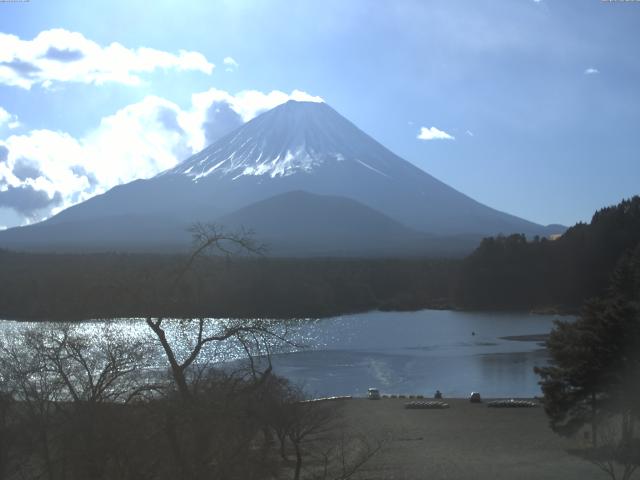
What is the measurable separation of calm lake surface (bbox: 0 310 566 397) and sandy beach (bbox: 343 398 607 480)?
193 cm

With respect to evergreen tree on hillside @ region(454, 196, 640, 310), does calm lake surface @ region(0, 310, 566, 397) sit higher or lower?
lower

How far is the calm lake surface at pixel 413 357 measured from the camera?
17422 mm

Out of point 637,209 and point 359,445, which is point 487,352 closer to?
point 359,445

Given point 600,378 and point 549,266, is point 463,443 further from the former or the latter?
point 549,266

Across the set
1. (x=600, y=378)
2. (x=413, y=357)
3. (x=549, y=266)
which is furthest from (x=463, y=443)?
(x=549, y=266)

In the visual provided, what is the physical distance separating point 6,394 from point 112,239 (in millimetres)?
53585

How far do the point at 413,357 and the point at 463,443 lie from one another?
33.9ft

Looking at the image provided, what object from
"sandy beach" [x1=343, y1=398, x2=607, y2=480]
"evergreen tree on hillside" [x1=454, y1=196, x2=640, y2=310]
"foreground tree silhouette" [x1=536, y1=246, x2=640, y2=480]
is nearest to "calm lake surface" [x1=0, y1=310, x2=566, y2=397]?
"sandy beach" [x1=343, y1=398, x2=607, y2=480]

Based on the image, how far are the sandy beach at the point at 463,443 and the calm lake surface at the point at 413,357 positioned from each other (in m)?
1.93

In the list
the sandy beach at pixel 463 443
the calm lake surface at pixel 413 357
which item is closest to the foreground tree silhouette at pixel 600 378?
the sandy beach at pixel 463 443

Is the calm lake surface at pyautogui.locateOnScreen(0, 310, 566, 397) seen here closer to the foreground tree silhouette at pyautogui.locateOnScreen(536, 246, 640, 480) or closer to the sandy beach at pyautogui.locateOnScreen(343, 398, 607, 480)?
the sandy beach at pyautogui.locateOnScreen(343, 398, 607, 480)

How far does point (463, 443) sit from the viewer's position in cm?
1152

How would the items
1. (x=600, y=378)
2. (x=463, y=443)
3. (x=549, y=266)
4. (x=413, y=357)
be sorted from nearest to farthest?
(x=600, y=378) → (x=463, y=443) → (x=413, y=357) → (x=549, y=266)

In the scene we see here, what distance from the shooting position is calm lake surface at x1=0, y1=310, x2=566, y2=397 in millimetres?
17422
